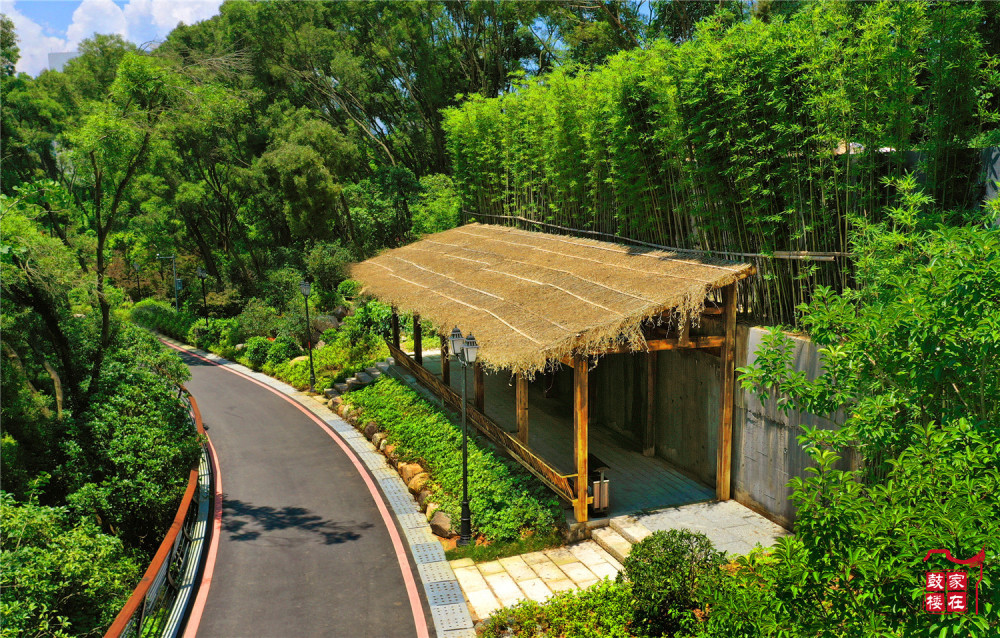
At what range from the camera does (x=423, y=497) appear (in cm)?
1432

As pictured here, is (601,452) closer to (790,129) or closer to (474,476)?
(474,476)

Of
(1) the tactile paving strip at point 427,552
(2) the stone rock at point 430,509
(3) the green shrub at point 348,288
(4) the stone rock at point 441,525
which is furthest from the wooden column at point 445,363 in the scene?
(3) the green shrub at point 348,288

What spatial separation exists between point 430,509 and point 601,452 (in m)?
4.04

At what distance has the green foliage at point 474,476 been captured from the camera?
12.3m

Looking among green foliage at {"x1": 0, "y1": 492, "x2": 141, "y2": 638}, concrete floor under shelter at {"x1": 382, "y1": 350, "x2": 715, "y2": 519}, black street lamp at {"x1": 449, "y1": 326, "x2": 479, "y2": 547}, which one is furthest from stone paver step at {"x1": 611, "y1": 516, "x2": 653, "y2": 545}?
green foliage at {"x1": 0, "y1": 492, "x2": 141, "y2": 638}

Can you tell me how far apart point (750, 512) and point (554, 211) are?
37.9 feet

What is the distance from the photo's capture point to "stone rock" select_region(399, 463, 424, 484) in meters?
15.5

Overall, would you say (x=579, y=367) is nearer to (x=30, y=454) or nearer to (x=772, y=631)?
(x=772, y=631)

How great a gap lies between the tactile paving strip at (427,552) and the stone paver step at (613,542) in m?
2.80

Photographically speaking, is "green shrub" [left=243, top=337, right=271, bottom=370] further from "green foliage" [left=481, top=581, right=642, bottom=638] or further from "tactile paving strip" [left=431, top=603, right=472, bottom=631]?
"green foliage" [left=481, top=581, right=642, bottom=638]

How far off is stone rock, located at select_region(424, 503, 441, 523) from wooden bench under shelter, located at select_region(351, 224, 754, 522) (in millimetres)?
1829

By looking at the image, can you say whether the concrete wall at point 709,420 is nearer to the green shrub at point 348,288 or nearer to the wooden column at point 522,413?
the wooden column at point 522,413

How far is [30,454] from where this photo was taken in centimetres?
1459

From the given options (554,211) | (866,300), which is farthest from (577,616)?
(554,211)
